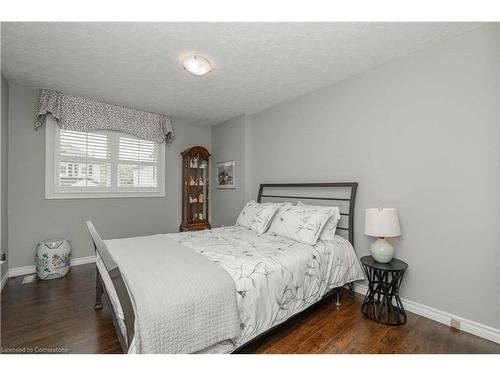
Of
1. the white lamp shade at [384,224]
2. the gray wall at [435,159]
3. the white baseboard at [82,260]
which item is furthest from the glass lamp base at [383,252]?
the white baseboard at [82,260]

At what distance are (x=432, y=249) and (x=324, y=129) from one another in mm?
1657

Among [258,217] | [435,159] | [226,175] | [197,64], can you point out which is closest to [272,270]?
[258,217]

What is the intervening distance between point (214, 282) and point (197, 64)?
1.97 metres

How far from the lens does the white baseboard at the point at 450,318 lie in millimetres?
1653

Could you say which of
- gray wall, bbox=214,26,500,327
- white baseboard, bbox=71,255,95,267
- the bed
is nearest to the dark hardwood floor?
the bed

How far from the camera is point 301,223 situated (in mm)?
2324

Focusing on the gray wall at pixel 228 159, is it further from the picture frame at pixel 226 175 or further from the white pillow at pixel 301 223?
the white pillow at pixel 301 223

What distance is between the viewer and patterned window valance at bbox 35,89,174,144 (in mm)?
2926

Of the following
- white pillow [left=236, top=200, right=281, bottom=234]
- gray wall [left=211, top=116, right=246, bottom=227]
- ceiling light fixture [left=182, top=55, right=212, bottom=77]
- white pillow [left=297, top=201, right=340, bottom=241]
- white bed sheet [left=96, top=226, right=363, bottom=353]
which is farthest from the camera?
gray wall [left=211, top=116, right=246, bottom=227]

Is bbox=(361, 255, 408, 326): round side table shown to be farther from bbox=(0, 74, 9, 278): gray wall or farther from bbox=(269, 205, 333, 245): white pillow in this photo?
bbox=(0, 74, 9, 278): gray wall

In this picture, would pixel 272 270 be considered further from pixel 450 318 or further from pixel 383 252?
pixel 450 318

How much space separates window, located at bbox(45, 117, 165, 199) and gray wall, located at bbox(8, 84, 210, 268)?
0.11 m

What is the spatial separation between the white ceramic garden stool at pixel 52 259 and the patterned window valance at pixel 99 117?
1.55 metres

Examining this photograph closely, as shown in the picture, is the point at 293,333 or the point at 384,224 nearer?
the point at 293,333
